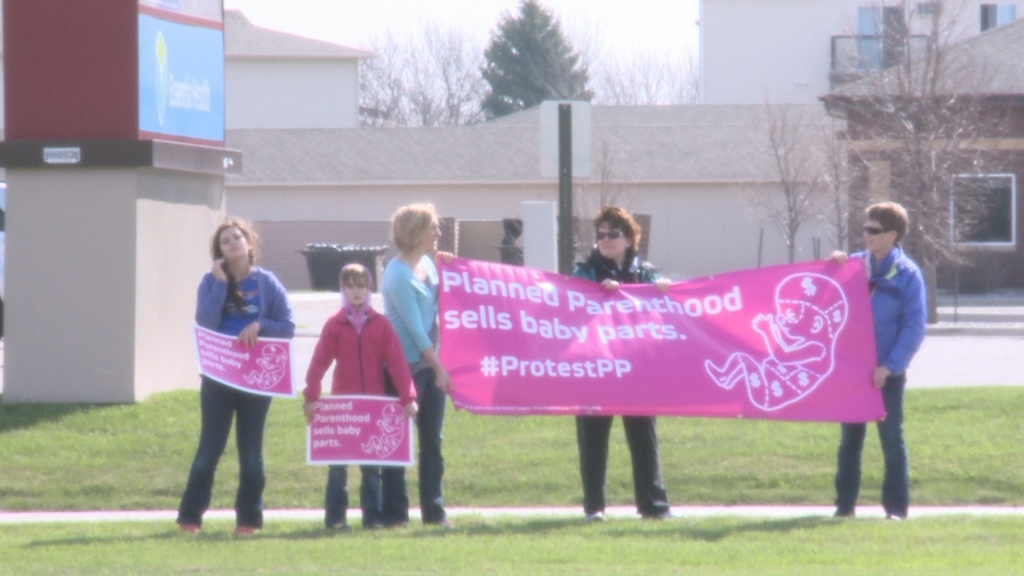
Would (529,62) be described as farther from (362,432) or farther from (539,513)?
(362,432)

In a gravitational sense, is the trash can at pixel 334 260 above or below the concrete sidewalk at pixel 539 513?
above

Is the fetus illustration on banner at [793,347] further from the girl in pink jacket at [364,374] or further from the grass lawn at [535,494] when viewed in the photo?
the girl in pink jacket at [364,374]

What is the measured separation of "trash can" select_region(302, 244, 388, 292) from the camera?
111ft

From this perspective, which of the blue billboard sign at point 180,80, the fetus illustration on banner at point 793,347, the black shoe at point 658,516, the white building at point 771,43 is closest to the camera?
the black shoe at point 658,516

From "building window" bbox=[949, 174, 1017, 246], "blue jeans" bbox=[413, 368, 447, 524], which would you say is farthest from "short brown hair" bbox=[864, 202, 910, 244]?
"building window" bbox=[949, 174, 1017, 246]

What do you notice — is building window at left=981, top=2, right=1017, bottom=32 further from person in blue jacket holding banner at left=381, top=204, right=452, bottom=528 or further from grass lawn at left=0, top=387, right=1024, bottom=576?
person in blue jacket holding banner at left=381, top=204, right=452, bottom=528

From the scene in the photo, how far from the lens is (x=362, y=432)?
7543mm

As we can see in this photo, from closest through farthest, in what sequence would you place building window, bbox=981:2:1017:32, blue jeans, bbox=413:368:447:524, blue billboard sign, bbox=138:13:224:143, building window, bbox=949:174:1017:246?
blue jeans, bbox=413:368:447:524
blue billboard sign, bbox=138:13:224:143
building window, bbox=949:174:1017:246
building window, bbox=981:2:1017:32

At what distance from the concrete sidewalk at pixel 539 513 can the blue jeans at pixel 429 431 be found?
0.55 meters

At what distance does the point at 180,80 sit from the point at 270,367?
489 centimetres

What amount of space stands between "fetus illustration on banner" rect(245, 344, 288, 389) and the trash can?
85.3 feet

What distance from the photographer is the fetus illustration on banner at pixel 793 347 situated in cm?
817

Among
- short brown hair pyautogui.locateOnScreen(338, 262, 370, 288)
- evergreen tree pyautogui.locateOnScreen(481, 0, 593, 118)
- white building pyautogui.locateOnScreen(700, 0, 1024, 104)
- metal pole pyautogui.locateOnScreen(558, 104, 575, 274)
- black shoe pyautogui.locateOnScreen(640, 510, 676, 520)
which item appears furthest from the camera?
evergreen tree pyautogui.locateOnScreen(481, 0, 593, 118)

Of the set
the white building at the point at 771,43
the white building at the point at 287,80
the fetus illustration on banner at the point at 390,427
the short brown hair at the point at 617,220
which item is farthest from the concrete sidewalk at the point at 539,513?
the white building at the point at 771,43
